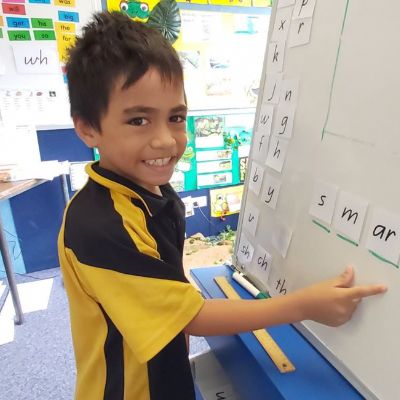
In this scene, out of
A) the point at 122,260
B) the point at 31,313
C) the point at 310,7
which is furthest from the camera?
the point at 31,313

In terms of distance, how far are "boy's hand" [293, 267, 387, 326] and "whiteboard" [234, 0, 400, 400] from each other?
2 cm

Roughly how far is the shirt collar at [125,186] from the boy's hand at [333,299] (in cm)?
28

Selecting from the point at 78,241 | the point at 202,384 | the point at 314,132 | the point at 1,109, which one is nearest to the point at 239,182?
the point at 1,109

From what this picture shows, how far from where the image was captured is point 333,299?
55 centimetres

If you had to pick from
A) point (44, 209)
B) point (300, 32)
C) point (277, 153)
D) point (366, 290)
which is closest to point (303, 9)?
point (300, 32)

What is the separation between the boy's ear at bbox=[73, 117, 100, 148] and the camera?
2.01ft

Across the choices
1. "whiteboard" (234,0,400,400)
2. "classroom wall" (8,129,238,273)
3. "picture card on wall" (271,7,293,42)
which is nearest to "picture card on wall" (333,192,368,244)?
"whiteboard" (234,0,400,400)

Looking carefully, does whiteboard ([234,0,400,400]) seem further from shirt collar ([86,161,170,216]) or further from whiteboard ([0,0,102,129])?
whiteboard ([0,0,102,129])

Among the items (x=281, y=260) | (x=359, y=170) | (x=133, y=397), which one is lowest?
(x=133, y=397)

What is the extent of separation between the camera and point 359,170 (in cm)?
54

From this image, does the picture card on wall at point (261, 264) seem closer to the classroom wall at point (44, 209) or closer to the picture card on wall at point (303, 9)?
the picture card on wall at point (303, 9)

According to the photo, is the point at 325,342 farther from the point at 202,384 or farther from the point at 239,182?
the point at 239,182

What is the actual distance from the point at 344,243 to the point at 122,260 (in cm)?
36

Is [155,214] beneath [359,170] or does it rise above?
beneath
